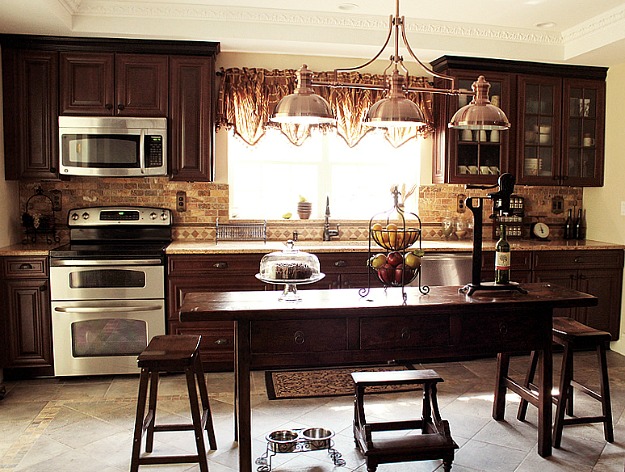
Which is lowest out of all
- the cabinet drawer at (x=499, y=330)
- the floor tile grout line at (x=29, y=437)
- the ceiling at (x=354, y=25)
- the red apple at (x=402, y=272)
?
the floor tile grout line at (x=29, y=437)

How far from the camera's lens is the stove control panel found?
4.85 m

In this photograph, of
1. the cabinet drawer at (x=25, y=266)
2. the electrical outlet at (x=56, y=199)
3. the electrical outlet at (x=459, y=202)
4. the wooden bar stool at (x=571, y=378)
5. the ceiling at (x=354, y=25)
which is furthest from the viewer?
the electrical outlet at (x=459, y=202)

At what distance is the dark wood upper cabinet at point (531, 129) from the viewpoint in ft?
16.9

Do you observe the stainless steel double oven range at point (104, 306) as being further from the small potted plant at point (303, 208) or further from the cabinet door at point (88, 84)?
the small potted plant at point (303, 208)

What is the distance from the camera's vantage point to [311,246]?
15.6ft

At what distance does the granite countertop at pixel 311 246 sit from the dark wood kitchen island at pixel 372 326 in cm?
142

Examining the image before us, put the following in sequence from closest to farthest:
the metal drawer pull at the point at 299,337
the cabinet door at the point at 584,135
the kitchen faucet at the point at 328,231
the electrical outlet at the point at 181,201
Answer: the metal drawer pull at the point at 299,337
the electrical outlet at the point at 181,201
the kitchen faucet at the point at 328,231
the cabinet door at the point at 584,135

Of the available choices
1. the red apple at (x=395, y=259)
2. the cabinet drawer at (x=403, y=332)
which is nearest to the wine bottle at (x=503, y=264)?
the cabinet drawer at (x=403, y=332)

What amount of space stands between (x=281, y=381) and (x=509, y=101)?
3059 millimetres

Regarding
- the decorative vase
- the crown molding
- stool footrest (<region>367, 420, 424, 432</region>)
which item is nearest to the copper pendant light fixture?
stool footrest (<region>367, 420, 424, 432</region>)

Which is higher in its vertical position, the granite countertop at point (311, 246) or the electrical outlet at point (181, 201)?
the electrical outlet at point (181, 201)

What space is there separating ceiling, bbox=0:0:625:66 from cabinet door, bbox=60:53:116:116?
0.20 meters

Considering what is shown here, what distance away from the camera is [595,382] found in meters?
4.43

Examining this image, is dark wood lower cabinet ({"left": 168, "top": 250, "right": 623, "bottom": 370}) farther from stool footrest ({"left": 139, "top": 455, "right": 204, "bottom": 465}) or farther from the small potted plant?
stool footrest ({"left": 139, "top": 455, "right": 204, "bottom": 465})
